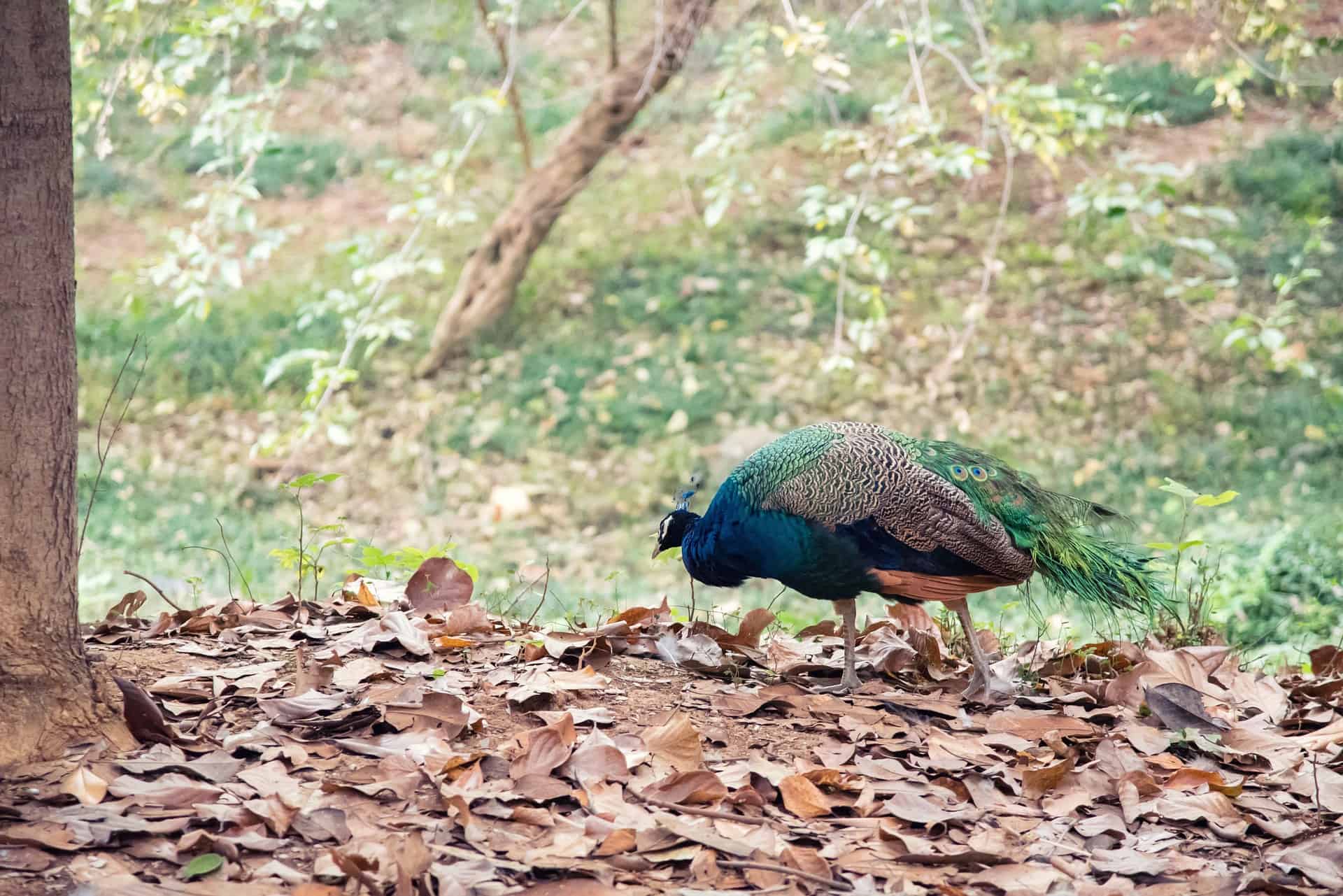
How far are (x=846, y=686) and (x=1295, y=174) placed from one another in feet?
31.5

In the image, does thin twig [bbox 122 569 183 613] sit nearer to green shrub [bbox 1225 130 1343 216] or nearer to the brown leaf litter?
the brown leaf litter

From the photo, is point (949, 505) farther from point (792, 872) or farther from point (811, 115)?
point (811, 115)

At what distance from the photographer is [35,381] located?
2537 millimetres

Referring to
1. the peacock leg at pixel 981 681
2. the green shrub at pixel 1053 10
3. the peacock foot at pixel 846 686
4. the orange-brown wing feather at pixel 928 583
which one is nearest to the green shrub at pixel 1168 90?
the green shrub at pixel 1053 10

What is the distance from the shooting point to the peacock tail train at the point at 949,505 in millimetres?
3656

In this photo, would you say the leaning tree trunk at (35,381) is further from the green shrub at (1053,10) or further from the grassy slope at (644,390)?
the green shrub at (1053,10)

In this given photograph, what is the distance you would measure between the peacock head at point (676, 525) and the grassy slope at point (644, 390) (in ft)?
9.77

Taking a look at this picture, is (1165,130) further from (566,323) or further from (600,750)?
(600,750)

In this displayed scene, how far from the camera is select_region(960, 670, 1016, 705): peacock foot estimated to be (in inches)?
141

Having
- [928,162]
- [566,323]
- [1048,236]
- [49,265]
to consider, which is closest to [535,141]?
[566,323]

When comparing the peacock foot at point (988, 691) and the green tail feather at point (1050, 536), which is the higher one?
the green tail feather at point (1050, 536)

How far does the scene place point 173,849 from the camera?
2.24 m

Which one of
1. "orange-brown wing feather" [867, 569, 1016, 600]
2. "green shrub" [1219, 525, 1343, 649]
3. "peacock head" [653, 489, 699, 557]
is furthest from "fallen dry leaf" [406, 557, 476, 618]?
"green shrub" [1219, 525, 1343, 649]

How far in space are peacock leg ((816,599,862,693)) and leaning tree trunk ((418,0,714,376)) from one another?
5263mm
